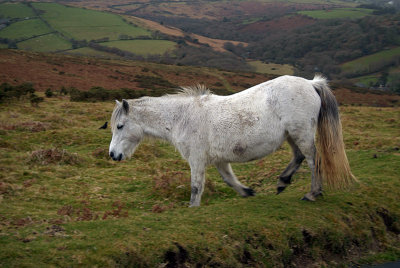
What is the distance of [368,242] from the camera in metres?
7.84

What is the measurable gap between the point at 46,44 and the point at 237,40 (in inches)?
2798

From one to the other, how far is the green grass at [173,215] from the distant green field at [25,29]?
→ 79.9 m

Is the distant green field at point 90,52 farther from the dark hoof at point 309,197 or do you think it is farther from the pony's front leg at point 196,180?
the dark hoof at point 309,197

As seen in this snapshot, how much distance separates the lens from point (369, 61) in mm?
90125

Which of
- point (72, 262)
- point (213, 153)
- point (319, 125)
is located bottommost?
point (72, 262)

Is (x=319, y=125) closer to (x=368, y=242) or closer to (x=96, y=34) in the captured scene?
(x=368, y=242)

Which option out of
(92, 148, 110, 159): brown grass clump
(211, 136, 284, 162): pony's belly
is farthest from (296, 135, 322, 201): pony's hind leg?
(92, 148, 110, 159): brown grass clump

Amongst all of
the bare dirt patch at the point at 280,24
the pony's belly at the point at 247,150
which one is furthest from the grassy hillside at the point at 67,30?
the pony's belly at the point at 247,150

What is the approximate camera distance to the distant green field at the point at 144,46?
274ft

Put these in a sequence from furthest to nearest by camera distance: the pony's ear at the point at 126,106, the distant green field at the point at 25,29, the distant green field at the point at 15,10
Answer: the distant green field at the point at 15,10
the distant green field at the point at 25,29
the pony's ear at the point at 126,106

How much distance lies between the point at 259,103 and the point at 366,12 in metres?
149

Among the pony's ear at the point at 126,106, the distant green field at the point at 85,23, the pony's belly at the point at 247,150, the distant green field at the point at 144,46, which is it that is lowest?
the pony's belly at the point at 247,150

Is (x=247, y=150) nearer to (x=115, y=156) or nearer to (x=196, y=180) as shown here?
(x=196, y=180)

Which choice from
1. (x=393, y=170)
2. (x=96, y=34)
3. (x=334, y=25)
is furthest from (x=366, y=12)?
(x=393, y=170)
